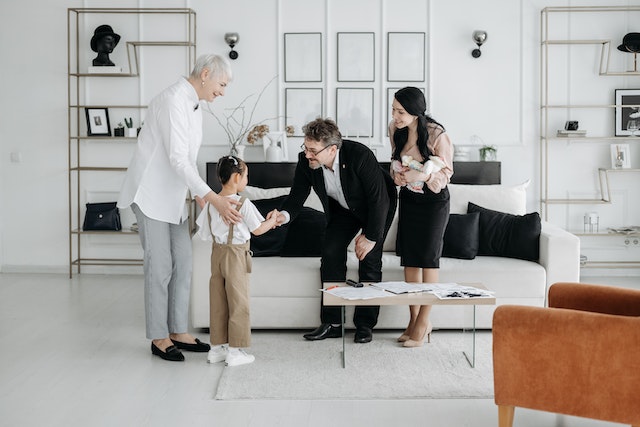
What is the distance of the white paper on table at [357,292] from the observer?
12.8 ft

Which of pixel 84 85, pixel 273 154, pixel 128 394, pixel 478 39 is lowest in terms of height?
pixel 128 394

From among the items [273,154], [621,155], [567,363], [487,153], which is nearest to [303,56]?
[273,154]

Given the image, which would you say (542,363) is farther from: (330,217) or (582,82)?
(582,82)

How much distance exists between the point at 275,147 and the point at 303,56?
2.84 ft

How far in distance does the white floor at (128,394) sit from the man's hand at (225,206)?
0.78 metres

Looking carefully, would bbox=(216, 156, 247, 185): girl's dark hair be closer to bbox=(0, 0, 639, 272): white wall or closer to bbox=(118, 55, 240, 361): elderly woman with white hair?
bbox=(118, 55, 240, 361): elderly woman with white hair

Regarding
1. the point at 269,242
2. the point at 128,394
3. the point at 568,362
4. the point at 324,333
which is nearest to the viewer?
the point at 568,362

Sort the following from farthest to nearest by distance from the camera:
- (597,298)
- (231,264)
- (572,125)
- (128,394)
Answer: (572,125), (231,264), (128,394), (597,298)

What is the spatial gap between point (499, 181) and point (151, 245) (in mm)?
3425

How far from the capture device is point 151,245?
418 cm

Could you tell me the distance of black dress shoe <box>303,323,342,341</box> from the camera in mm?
4621

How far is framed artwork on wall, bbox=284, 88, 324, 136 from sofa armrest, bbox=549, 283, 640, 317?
3815mm

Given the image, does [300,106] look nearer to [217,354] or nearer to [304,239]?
[304,239]

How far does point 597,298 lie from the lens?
130 inches
